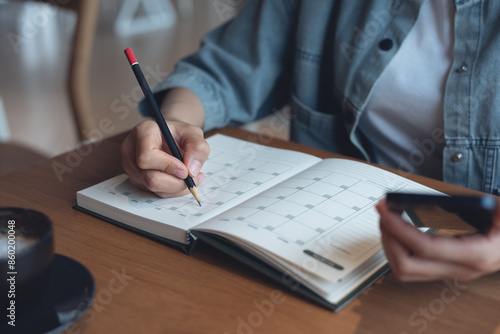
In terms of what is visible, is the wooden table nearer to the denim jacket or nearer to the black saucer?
the black saucer

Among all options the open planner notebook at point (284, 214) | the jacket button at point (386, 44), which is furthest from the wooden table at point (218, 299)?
the jacket button at point (386, 44)

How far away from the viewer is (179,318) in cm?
47

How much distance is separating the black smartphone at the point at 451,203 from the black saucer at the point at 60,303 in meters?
0.27

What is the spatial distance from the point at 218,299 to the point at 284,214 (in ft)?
0.41

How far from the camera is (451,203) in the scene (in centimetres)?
42

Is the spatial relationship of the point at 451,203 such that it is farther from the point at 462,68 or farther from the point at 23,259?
the point at 462,68

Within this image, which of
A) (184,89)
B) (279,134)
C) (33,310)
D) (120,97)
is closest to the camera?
(33,310)

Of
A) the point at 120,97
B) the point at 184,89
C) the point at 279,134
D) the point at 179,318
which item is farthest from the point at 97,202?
the point at 120,97

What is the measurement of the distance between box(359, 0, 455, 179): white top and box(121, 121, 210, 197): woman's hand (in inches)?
14.2

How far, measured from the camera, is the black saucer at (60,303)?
42 cm

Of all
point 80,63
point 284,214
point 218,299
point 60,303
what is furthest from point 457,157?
point 80,63

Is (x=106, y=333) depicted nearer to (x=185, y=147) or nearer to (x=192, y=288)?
(x=192, y=288)

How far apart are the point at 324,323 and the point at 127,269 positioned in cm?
21

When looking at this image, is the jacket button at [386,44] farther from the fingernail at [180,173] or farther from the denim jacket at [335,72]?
the fingernail at [180,173]
